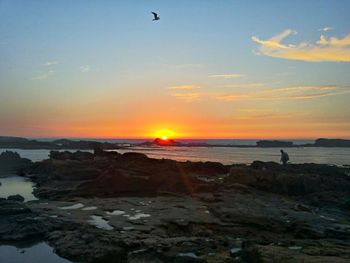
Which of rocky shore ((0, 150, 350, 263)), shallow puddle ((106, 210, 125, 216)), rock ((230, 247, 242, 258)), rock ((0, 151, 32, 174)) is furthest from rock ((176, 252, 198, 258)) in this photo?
rock ((0, 151, 32, 174))

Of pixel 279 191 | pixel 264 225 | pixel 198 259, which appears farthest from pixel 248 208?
pixel 198 259

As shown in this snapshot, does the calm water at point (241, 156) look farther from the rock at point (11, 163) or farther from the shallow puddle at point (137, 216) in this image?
the shallow puddle at point (137, 216)

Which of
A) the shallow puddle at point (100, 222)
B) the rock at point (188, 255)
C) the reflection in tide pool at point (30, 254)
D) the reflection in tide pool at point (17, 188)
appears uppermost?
the rock at point (188, 255)

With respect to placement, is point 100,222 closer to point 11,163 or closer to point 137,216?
point 137,216

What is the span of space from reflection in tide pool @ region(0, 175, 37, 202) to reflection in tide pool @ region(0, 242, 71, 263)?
13510 millimetres

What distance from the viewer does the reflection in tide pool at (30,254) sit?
1700 centimetres

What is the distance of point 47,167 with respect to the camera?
48031 mm

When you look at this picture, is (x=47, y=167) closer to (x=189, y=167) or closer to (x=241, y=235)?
(x=189, y=167)

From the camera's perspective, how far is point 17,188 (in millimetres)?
39500

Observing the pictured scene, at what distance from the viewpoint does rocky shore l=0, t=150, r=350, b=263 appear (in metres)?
17.1

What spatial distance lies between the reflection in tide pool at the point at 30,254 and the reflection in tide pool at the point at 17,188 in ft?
44.3

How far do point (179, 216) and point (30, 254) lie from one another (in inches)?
368

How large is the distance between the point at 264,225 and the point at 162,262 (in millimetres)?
9062

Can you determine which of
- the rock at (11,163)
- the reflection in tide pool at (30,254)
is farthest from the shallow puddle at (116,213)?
the rock at (11,163)
